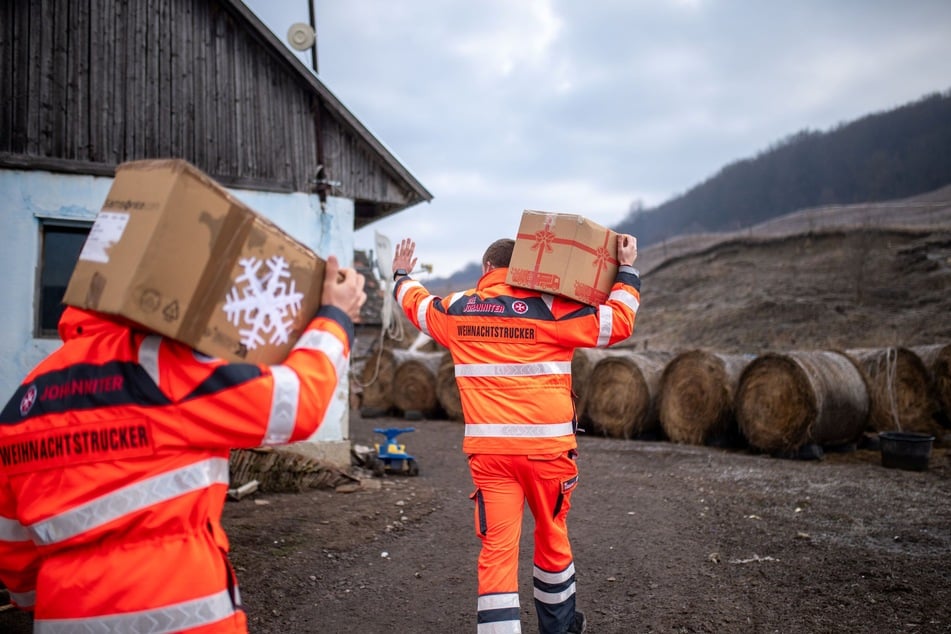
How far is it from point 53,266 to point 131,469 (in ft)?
20.5

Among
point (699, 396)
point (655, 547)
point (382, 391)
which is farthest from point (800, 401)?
point (382, 391)

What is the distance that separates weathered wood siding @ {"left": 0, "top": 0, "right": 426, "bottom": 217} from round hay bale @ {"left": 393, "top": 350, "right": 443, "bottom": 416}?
7987 mm

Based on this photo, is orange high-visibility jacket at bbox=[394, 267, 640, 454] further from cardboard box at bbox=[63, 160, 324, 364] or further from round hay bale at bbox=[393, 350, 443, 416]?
round hay bale at bbox=[393, 350, 443, 416]

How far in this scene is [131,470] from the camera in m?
1.58

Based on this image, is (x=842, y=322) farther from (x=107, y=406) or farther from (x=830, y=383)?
(x=107, y=406)

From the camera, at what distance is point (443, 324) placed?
3.51 metres

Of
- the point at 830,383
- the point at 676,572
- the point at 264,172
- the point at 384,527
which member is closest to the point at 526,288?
the point at 676,572

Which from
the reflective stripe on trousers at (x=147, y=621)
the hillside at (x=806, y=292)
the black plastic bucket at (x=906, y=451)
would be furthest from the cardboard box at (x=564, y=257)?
the hillside at (x=806, y=292)

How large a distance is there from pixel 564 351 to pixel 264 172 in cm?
566

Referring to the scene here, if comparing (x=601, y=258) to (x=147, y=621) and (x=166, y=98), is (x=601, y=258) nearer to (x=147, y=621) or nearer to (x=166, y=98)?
(x=147, y=621)

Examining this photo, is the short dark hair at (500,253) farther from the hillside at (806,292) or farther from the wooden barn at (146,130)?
the hillside at (806,292)

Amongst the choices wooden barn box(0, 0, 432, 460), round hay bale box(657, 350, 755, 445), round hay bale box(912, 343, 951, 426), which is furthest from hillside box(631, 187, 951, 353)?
wooden barn box(0, 0, 432, 460)

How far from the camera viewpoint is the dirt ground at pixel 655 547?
3928mm

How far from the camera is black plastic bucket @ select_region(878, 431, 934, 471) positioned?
28.0 ft
